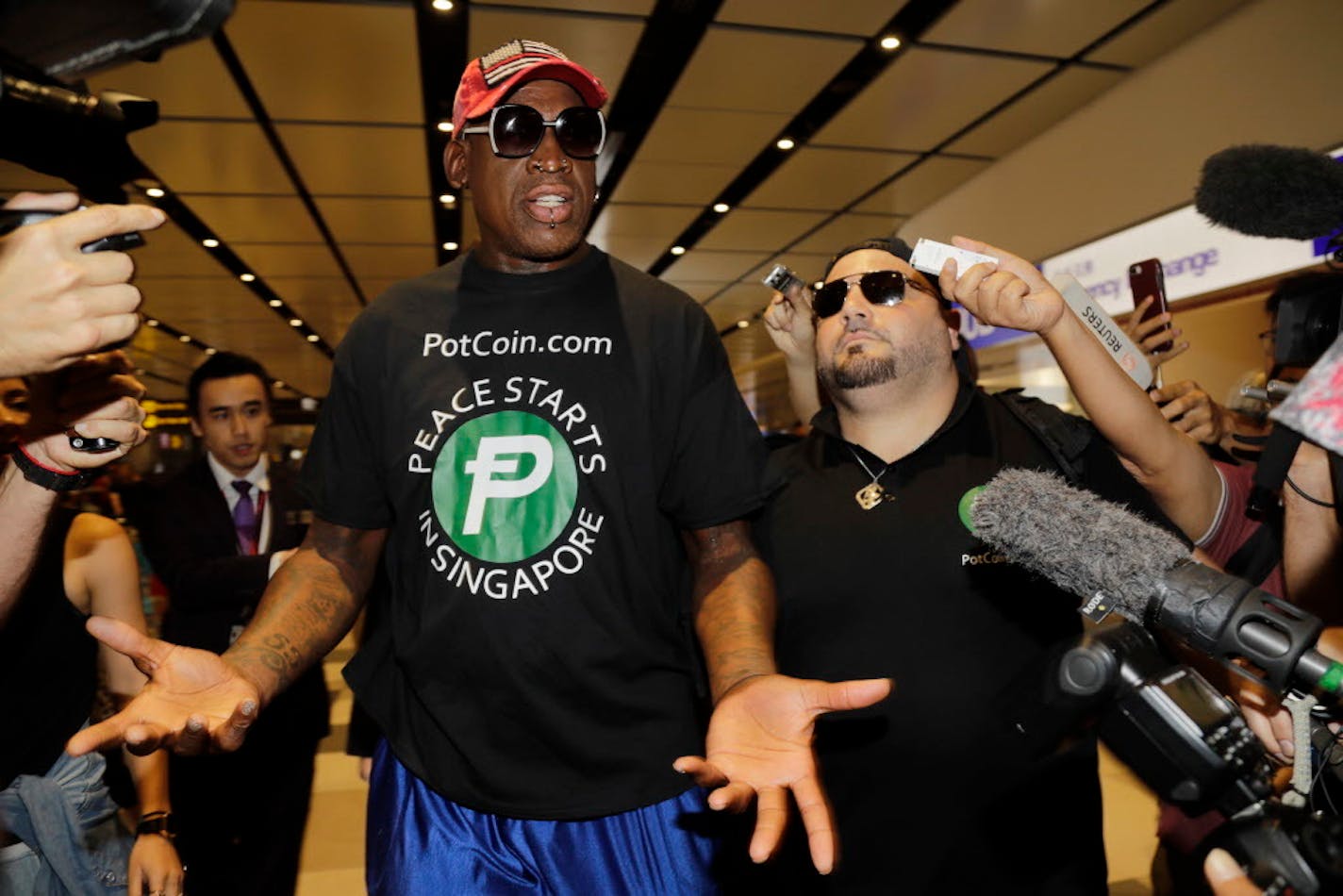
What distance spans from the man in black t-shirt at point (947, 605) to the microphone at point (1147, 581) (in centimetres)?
74

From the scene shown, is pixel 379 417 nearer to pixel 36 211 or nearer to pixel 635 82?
pixel 36 211

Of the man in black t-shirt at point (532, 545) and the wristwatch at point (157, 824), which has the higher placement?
the man in black t-shirt at point (532, 545)

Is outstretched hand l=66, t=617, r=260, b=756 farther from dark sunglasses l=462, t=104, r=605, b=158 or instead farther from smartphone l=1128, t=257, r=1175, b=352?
smartphone l=1128, t=257, r=1175, b=352

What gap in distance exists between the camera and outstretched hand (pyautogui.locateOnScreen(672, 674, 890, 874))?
45.6 inches

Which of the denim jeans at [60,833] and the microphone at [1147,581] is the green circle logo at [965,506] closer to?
the microphone at [1147,581]

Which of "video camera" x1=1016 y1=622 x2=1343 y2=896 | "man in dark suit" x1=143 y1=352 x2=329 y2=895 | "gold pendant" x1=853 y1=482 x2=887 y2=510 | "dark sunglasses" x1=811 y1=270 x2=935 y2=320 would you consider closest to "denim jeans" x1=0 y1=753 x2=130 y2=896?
"man in dark suit" x1=143 y1=352 x2=329 y2=895

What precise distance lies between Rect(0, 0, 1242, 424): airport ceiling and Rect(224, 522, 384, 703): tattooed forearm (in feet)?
11.8

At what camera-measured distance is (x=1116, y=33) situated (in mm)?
5113

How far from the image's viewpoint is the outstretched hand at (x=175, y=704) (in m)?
1.26

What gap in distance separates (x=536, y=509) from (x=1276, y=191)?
53.4 inches

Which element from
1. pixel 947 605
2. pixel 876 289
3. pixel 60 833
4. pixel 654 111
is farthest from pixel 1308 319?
pixel 654 111

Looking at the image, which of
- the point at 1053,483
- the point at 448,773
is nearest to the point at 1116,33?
the point at 1053,483

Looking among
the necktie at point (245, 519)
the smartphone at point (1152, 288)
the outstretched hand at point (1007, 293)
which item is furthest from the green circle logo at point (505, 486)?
the smartphone at point (1152, 288)

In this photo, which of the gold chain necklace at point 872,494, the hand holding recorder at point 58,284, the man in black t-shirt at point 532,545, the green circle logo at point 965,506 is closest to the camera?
the hand holding recorder at point 58,284
